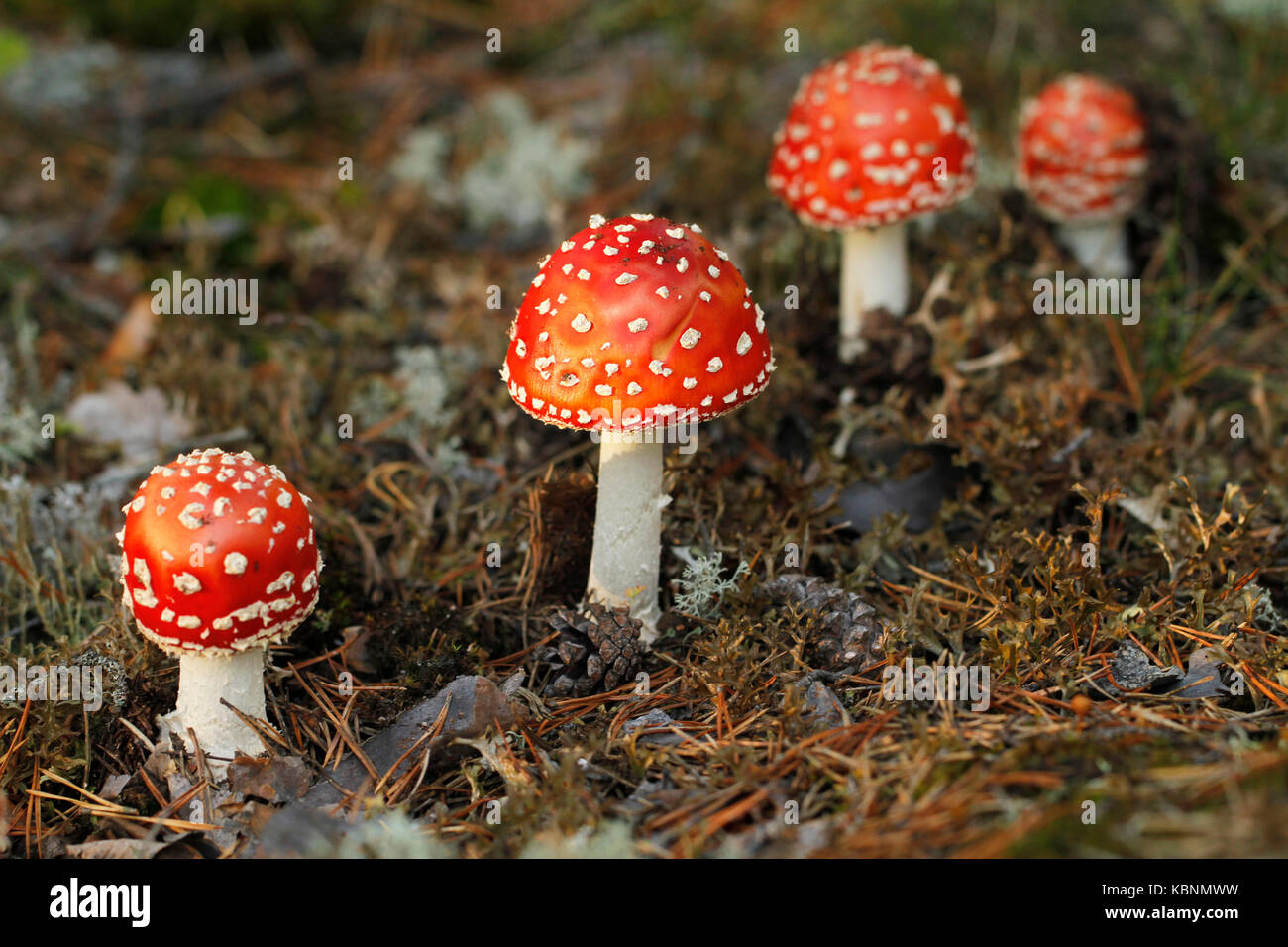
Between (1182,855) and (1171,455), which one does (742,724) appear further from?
(1171,455)

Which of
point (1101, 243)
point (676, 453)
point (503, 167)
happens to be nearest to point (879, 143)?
point (676, 453)

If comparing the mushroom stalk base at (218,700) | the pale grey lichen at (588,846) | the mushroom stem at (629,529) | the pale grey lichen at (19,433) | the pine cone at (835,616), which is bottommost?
the pale grey lichen at (588,846)

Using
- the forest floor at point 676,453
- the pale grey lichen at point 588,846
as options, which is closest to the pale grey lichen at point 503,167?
the forest floor at point 676,453

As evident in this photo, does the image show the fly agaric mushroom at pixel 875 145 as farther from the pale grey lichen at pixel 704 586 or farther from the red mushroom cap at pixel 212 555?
the red mushroom cap at pixel 212 555

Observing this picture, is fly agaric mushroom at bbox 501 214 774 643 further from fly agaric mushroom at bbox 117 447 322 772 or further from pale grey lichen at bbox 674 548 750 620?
fly agaric mushroom at bbox 117 447 322 772

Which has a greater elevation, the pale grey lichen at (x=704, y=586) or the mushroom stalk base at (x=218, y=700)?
the pale grey lichen at (x=704, y=586)

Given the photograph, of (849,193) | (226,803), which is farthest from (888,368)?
(226,803)

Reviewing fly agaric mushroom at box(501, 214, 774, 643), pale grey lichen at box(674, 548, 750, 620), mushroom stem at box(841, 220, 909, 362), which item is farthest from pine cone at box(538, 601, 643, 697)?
mushroom stem at box(841, 220, 909, 362)
